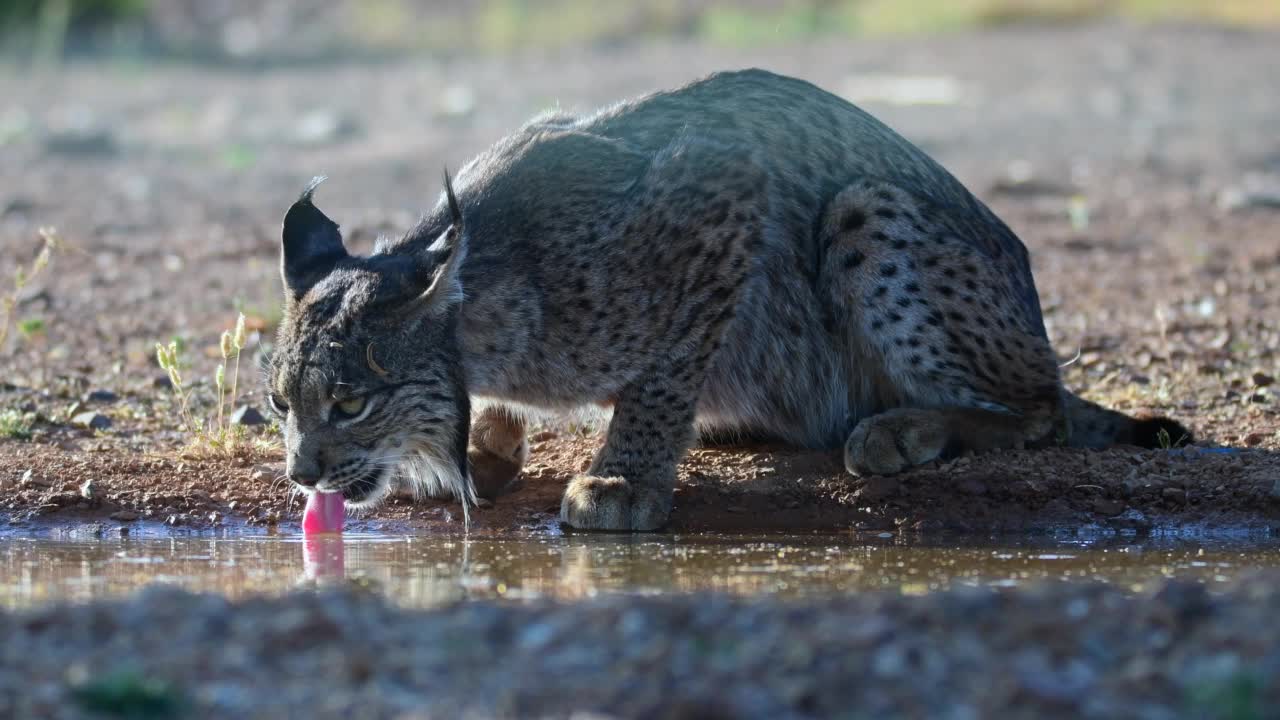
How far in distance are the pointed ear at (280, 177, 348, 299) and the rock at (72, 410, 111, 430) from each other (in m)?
1.84

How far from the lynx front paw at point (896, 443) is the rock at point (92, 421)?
3.21 meters

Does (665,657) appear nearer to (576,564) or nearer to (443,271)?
(576,564)

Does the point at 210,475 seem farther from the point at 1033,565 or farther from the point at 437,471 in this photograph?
the point at 1033,565

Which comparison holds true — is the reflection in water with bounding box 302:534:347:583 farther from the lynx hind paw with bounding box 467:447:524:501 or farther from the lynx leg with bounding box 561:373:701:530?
the lynx leg with bounding box 561:373:701:530

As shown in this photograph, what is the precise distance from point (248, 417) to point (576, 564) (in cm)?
256

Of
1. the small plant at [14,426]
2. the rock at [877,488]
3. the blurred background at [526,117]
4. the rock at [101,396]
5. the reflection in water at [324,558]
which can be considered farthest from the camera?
the blurred background at [526,117]

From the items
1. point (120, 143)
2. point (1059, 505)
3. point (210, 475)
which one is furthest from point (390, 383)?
point (120, 143)

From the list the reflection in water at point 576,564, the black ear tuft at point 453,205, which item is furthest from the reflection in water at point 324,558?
the black ear tuft at point 453,205

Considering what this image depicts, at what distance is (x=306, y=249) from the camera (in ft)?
21.8

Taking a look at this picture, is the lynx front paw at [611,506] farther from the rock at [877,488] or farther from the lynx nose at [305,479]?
the lynx nose at [305,479]

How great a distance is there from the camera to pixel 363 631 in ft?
14.1

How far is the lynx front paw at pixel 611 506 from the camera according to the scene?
6727 mm

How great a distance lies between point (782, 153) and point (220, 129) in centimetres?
1192

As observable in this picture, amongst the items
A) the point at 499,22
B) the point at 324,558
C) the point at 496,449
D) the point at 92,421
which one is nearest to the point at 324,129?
the point at 499,22
